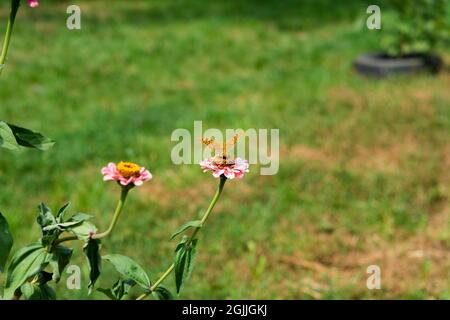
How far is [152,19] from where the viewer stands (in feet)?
27.0

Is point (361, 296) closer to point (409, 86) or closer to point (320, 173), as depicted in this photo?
point (320, 173)

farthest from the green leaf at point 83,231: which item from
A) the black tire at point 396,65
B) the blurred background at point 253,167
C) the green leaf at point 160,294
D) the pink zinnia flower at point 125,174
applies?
the black tire at point 396,65

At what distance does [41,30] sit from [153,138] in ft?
11.0

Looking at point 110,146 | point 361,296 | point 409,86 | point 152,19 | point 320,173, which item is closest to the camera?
point 361,296

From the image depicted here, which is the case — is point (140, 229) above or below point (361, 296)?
above

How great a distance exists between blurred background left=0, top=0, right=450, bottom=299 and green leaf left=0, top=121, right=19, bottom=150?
1397mm

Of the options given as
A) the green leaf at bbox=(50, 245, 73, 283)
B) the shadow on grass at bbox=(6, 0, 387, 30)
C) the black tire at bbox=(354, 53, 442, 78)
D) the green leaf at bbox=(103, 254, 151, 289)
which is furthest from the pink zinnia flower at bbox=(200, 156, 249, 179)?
the shadow on grass at bbox=(6, 0, 387, 30)

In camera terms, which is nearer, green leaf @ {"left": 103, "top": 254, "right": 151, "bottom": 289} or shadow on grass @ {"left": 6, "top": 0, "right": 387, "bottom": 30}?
green leaf @ {"left": 103, "top": 254, "right": 151, "bottom": 289}

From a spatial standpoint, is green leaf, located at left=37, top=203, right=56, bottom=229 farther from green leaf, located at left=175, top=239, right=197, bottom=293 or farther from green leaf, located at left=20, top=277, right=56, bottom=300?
green leaf, located at left=175, top=239, right=197, bottom=293

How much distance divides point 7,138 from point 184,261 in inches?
20.0

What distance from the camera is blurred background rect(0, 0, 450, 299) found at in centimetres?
337

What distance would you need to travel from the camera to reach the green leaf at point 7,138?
5.31 feet

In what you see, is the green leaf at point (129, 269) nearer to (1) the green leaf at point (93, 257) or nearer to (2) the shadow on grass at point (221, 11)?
(1) the green leaf at point (93, 257)

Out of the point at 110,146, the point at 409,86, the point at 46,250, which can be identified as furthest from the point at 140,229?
the point at 409,86
